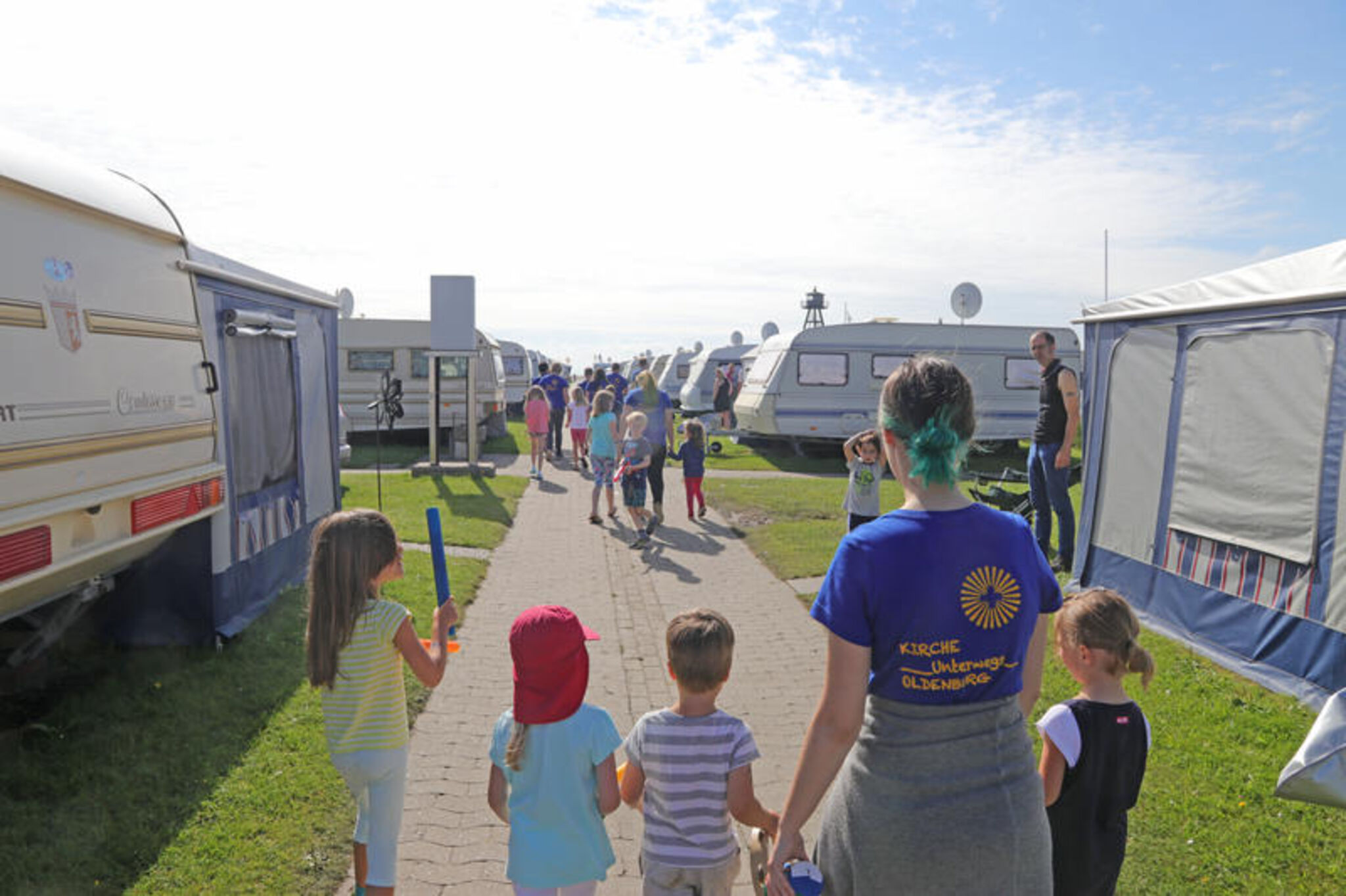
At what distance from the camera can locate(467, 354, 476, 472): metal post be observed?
16.0 metres

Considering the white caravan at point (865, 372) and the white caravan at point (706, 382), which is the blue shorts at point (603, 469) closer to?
the white caravan at point (865, 372)

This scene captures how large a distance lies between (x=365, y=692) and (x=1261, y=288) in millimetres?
6159

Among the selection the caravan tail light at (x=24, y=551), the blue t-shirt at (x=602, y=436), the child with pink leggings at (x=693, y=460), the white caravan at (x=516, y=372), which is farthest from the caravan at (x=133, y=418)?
the white caravan at (x=516, y=372)

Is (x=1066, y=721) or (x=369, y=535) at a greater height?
(x=369, y=535)

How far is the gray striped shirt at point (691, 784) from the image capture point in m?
2.57

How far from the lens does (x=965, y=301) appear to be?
18344mm

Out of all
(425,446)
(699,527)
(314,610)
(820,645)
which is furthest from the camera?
(425,446)

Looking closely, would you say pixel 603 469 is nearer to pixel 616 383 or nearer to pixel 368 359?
pixel 616 383

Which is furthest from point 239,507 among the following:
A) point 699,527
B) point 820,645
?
point 699,527

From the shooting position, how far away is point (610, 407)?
11.6 meters

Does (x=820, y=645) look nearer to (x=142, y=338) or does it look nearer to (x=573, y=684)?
(x=573, y=684)

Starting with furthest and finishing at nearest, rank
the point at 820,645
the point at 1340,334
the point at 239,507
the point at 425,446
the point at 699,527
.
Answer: the point at 425,446 < the point at 699,527 < the point at 820,645 < the point at 239,507 < the point at 1340,334

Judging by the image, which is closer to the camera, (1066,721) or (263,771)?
(1066,721)

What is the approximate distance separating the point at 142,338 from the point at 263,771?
232 cm
